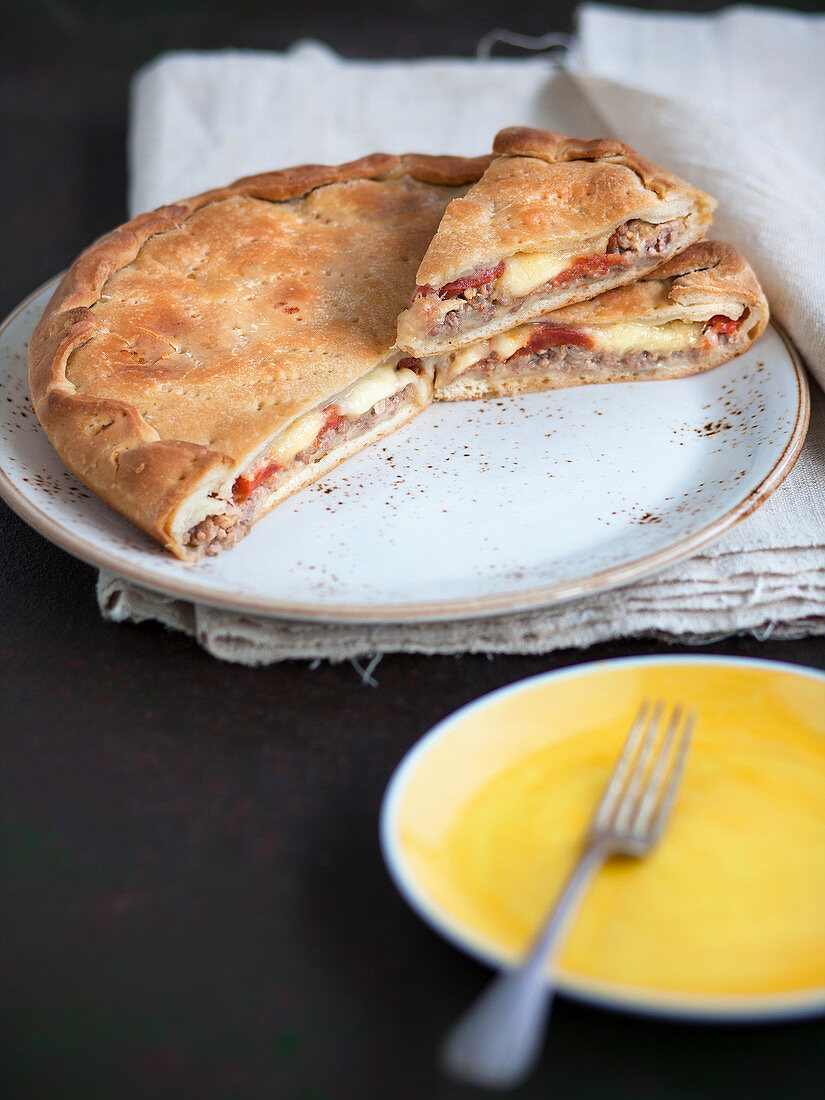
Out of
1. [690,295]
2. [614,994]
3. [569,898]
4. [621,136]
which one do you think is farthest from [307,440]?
[621,136]

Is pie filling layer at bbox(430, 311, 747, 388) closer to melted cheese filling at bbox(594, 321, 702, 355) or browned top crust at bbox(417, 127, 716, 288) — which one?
melted cheese filling at bbox(594, 321, 702, 355)

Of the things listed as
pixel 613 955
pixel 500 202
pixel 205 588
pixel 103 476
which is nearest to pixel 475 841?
pixel 613 955

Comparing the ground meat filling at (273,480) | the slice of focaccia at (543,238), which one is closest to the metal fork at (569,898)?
the ground meat filling at (273,480)

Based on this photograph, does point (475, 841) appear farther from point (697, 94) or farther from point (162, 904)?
point (697, 94)

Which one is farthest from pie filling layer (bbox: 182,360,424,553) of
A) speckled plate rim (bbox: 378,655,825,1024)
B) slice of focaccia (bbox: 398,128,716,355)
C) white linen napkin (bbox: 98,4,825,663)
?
speckled plate rim (bbox: 378,655,825,1024)

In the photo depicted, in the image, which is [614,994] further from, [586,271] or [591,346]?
[586,271]

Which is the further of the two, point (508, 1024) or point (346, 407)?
point (346, 407)

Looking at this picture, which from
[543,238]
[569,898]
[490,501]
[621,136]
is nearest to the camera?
[569,898]
